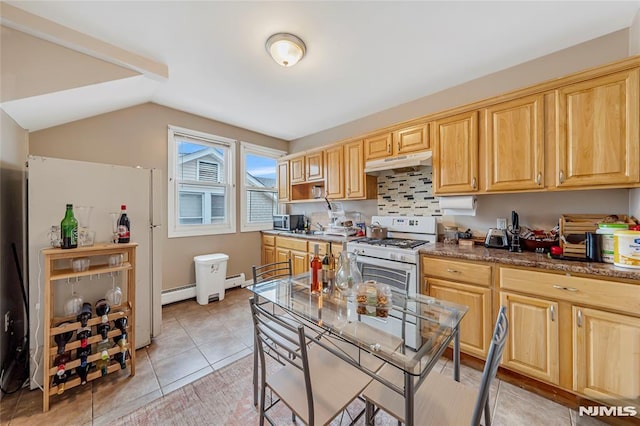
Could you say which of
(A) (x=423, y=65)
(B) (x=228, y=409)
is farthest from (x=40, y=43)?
(A) (x=423, y=65)

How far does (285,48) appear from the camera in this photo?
1.89 m

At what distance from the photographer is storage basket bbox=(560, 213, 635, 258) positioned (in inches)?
67.6

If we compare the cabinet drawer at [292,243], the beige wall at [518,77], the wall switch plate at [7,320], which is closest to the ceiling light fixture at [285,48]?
the beige wall at [518,77]

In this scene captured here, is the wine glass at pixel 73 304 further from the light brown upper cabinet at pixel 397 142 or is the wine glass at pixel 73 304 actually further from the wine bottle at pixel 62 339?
the light brown upper cabinet at pixel 397 142

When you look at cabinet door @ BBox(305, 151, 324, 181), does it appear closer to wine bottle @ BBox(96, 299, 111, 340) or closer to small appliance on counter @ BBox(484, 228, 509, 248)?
small appliance on counter @ BBox(484, 228, 509, 248)

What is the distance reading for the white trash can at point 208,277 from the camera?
324 centimetres

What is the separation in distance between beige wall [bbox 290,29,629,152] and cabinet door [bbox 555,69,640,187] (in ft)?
1.57

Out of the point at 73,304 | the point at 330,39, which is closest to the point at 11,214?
the point at 73,304

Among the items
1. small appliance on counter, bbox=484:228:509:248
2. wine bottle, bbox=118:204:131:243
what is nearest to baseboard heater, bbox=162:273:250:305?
wine bottle, bbox=118:204:131:243

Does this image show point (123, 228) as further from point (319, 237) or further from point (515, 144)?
point (515, 144)

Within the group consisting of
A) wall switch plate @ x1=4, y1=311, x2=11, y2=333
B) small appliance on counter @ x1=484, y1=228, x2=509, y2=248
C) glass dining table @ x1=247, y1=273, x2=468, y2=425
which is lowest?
wall switch plate @ x1=4, y1=311, x2=11, y2=333

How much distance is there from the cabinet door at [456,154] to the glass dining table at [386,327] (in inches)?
51.4

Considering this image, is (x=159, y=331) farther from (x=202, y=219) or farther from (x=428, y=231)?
(x=428, y=231)

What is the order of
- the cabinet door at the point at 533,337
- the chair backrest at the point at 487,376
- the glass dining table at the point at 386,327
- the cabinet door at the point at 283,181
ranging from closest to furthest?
1. the chair backrest at the point at 487,376
2. the glass dining table at the point at 386,327
3. the cabinet door at the point at 533,337
4. the cabinet door at the point at 283,181
